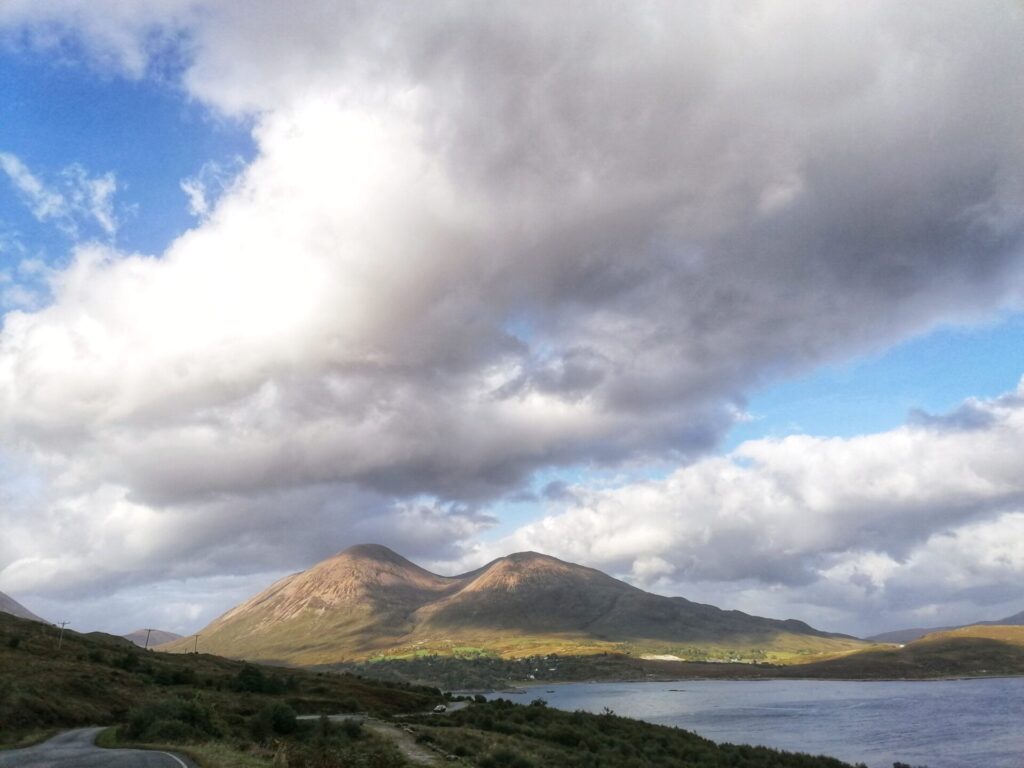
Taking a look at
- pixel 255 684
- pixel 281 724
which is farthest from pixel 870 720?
pixel 281 724

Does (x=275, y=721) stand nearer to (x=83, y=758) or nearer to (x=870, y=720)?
(x=83, y=758)

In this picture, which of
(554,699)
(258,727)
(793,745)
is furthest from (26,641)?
(554,699)

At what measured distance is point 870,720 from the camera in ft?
330

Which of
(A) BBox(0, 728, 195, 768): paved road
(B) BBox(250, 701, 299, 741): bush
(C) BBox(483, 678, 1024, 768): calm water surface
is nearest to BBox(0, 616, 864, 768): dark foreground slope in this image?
(B) BBox(250, 701, 299, 741): bush

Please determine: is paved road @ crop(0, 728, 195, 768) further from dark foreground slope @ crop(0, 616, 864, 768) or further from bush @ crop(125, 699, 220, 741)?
bush @ crop(125, 699, 220, 741)

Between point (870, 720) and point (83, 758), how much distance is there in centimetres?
10483

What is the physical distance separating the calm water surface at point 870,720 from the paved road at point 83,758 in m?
60.6

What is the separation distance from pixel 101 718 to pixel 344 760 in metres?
24.3

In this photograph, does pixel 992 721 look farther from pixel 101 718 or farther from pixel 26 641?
pixel 26 641

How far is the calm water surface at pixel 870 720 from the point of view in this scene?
69938 mm

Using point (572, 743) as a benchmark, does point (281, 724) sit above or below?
above

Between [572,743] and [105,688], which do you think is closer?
[105,688]

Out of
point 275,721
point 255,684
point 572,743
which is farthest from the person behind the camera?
point 255,684

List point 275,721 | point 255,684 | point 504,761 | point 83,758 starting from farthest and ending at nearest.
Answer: point 255,684, point 275,721, point 504,761, point 83,758
